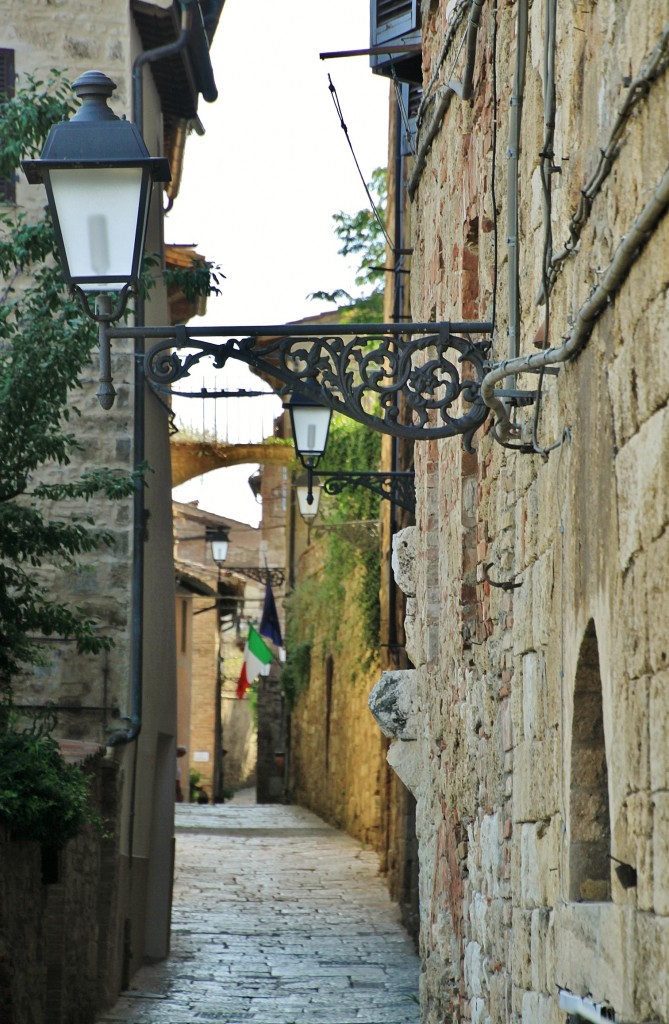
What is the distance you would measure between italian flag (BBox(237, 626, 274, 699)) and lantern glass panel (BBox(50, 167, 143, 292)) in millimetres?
28810

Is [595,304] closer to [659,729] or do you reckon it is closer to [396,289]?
[659,729]

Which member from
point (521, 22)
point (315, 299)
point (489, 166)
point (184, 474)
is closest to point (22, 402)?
point (489, 166)

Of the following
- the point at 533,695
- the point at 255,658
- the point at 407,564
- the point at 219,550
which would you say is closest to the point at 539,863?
the point at 533,695

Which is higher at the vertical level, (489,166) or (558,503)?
(489,166)

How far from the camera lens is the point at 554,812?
16.2ft

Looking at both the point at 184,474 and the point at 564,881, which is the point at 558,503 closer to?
the point at 564,881

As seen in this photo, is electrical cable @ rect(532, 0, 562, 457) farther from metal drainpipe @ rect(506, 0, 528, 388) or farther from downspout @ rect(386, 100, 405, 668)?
downspout @ rect(386, 100, 405, 668)

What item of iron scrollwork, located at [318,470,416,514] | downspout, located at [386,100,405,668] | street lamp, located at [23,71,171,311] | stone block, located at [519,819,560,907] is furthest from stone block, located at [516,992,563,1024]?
downspout, located at [386,100,405,668]

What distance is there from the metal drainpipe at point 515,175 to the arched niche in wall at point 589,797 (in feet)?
5.08

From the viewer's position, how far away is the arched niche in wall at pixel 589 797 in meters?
4.48

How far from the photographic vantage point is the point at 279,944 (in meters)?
14.8

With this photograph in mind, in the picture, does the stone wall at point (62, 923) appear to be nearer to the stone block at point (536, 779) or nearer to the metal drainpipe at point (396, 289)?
the stone block at point (536, 779)

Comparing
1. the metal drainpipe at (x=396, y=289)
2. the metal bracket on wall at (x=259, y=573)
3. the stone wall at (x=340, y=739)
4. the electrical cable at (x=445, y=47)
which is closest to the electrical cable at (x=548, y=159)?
the electrical cable at (x=445, y=47)

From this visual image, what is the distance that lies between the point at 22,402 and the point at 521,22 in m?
5.20
